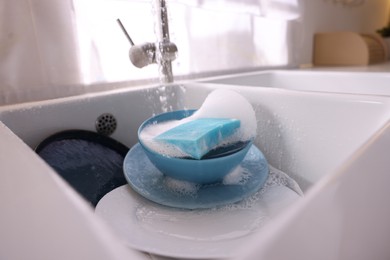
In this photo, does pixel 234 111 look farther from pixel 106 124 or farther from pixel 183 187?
pixel 106 124

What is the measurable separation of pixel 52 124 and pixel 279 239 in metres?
0.51

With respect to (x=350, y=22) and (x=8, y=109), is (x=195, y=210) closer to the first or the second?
(x=8, y=109)

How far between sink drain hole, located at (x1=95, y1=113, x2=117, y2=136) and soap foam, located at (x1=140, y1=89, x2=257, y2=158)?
0.50 ft

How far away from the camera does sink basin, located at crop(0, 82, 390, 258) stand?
0.42 metres

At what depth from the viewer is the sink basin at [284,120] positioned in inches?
16.6

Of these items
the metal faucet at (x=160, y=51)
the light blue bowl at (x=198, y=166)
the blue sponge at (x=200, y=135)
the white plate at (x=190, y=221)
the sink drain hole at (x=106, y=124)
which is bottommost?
the white plate at (x=190, y=221)

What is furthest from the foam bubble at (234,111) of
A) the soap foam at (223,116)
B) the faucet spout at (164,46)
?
the faucet spout at (164,46)

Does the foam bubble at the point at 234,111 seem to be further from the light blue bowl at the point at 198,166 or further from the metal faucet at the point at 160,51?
the metal faucet at the point at 160,51

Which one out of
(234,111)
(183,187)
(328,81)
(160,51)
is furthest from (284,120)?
(328,81)

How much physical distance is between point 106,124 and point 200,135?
0.31 metres

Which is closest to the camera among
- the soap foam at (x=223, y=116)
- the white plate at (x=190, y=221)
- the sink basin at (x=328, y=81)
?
the white plate at (x=190, y=221)

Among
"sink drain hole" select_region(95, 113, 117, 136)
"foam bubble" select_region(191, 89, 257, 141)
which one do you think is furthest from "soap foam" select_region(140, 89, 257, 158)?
"sink drain hole" select_region(95, 113, 117, 136)

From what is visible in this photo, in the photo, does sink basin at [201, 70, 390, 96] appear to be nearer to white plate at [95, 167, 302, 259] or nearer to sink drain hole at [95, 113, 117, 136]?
sink drain hole at [95, 113, 117, 136]

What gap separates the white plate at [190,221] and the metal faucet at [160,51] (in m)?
0.32
